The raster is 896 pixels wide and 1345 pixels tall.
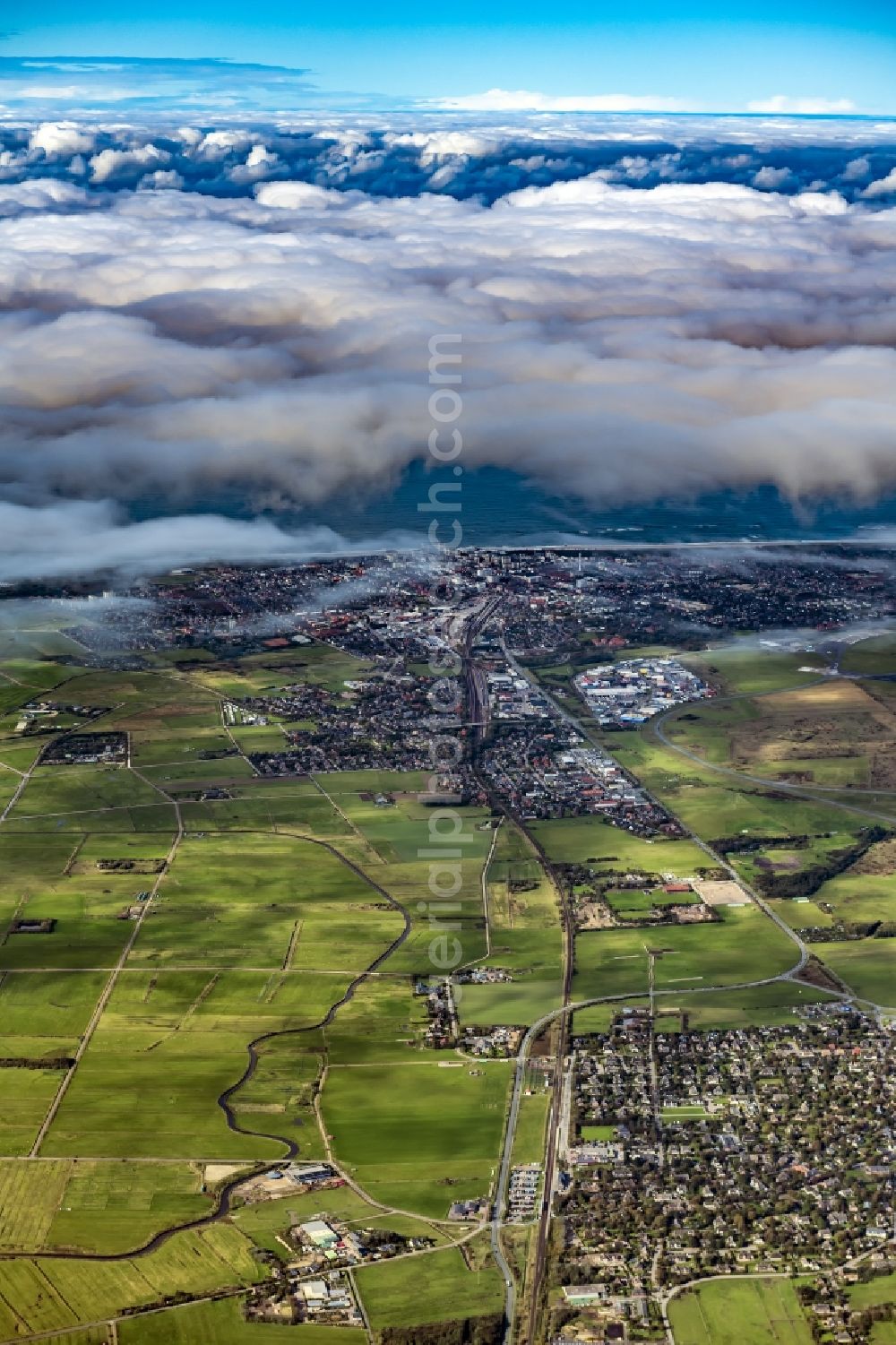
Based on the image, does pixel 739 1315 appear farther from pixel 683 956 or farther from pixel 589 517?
pixel 589 517

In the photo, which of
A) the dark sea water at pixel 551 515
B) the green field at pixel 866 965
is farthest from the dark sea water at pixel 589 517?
the green field at pixel 866 965

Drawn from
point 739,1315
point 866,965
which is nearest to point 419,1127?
point 739,1315

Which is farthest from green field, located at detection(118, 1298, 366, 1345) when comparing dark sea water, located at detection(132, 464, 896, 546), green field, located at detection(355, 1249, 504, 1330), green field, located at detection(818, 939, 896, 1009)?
dark sea water, located at detection(132, 464, 896, 546)

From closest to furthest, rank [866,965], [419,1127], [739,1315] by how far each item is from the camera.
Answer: [739,1315] < [419,1127] < [866,965]

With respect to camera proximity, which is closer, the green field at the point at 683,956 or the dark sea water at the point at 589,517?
the green field at the point at 683,956

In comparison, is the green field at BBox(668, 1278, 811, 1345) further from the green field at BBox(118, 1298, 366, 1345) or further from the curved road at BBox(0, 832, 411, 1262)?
the curved road at BBox(0, 832, 411, 1262)

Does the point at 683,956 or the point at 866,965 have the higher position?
the point at 866,965

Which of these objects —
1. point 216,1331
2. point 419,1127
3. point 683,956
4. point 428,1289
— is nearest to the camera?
point 216,1331

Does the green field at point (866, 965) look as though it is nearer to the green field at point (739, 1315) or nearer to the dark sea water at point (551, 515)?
the green field at point (739, 1315)
